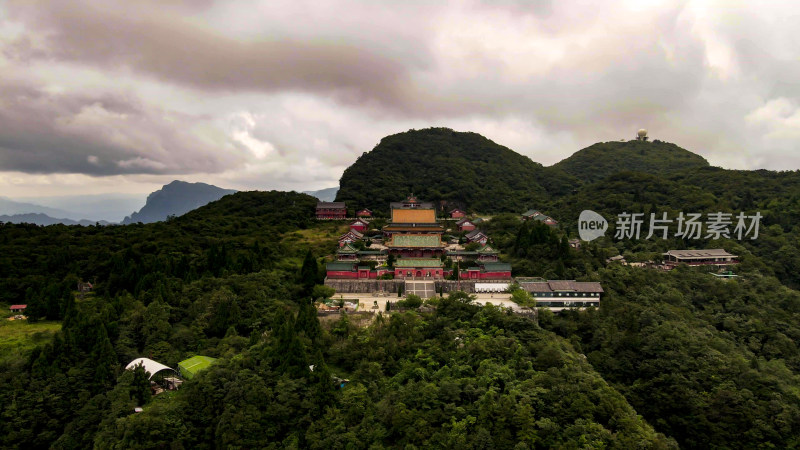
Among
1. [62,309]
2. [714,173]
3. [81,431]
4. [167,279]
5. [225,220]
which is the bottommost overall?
[81,431]

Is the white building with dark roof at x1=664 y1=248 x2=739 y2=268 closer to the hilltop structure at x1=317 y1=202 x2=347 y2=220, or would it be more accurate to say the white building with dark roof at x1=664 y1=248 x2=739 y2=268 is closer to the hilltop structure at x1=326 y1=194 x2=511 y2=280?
the hilltop structure at x1=326 y1=194 x2=511 y2=280

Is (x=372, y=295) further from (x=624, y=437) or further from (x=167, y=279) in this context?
(x=624, y=437)

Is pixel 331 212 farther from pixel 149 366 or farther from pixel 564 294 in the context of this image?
pixel 149 366

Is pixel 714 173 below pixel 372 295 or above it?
above

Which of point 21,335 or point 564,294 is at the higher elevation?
point 564,294

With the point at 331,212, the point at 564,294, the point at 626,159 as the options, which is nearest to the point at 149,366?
the point at 564,294

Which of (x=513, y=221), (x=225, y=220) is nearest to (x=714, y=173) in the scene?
(x=513, y=221)

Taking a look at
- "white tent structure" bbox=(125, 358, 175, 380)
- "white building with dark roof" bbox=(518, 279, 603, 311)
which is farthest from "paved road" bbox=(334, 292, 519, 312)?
"white tent structure" bbox=(125, 358, 175, 380)
